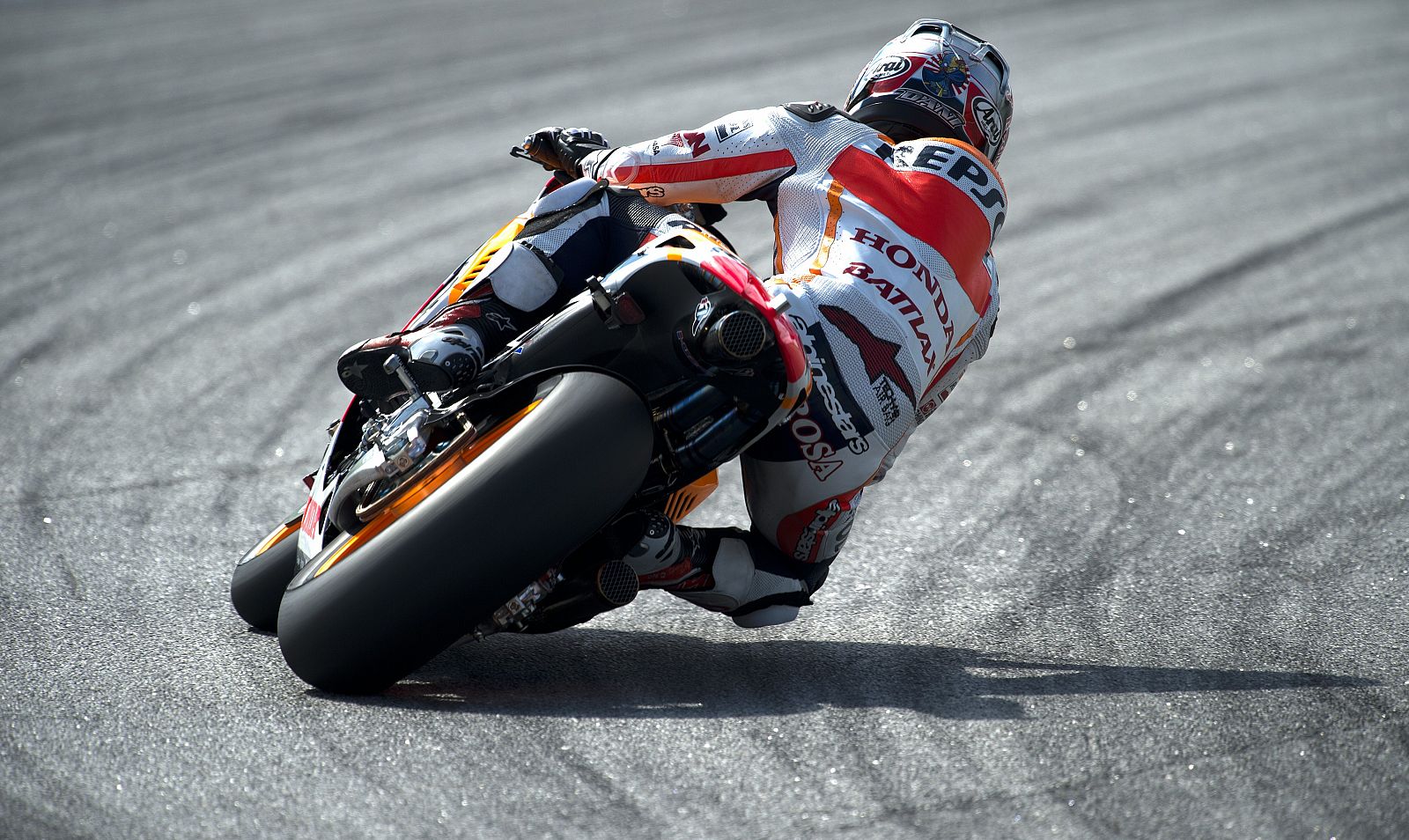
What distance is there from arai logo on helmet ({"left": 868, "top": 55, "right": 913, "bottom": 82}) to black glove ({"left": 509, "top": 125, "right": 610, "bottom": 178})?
0.82 m

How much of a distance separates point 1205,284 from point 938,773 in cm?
522

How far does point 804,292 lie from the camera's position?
3.53m

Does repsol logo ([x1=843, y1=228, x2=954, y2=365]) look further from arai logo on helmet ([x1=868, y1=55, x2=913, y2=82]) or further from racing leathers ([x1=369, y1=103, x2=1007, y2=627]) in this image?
arai logo on helmet ([x1=868, y1=55, x2=913, y2=82])

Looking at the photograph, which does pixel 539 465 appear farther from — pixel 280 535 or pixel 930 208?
pixel 930 208

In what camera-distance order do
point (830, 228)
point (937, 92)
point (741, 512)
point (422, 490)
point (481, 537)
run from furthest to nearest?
point (741, 512) < point (937, 92) < point (830, 228) < point (422, 490) < point (481, 537)

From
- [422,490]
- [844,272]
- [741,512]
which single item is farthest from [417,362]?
[741,512]

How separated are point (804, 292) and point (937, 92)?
3.01ft

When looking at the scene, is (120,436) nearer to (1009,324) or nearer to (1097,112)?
(1009,324)

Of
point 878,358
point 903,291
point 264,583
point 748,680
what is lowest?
point 748,680

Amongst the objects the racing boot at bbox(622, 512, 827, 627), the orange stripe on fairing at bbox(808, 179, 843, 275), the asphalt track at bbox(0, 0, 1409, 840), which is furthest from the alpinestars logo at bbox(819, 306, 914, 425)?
the asphalt track at bbox(0, 0, 1409, 840)

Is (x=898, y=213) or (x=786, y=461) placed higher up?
(x=898, y=213)

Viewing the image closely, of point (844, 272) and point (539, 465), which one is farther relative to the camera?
point (844, 272)

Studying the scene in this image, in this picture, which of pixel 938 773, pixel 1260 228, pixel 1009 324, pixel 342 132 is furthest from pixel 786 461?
pixel 342 132

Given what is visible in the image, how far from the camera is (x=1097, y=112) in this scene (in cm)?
1092
